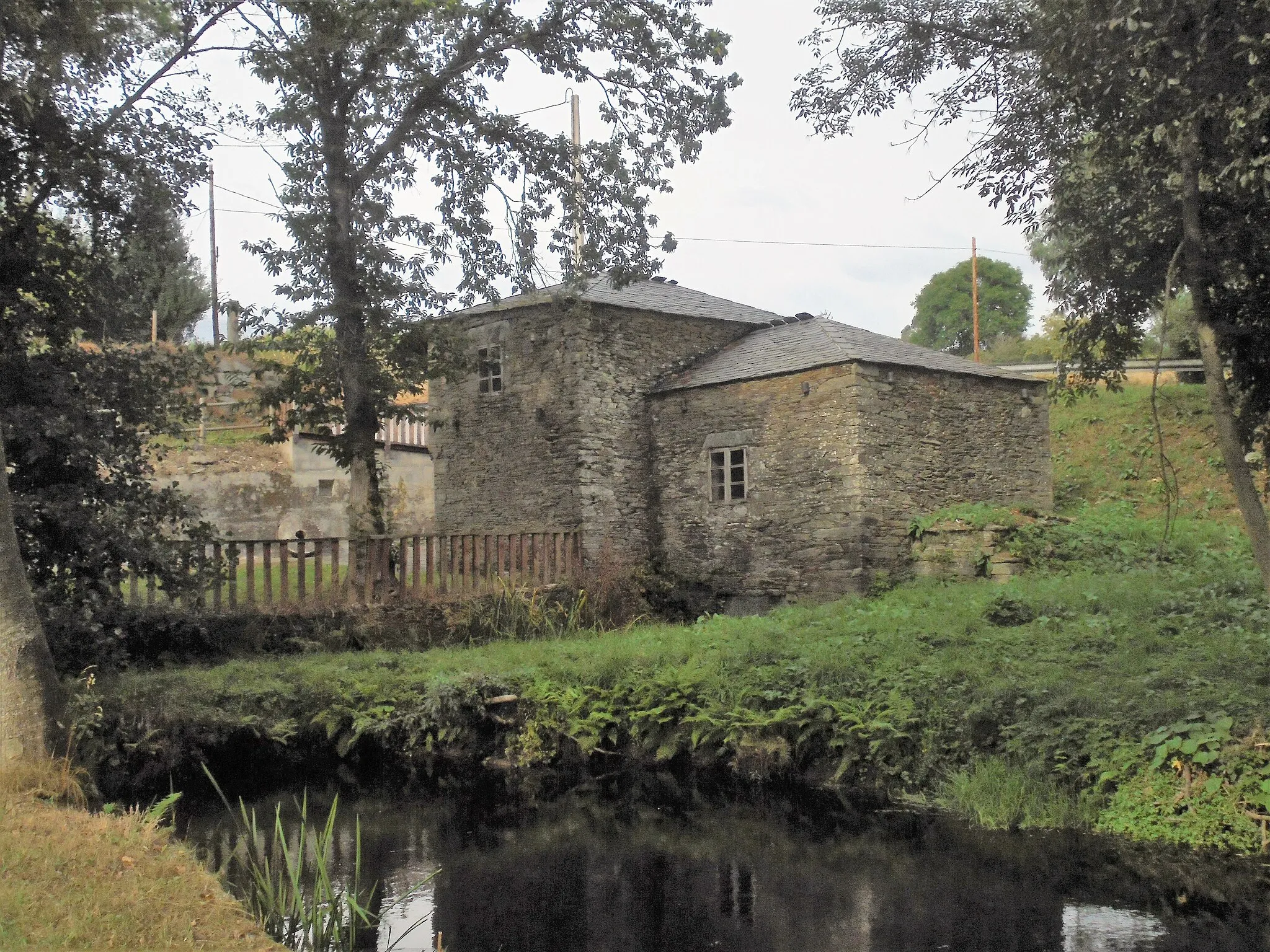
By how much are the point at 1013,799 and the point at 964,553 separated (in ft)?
27.0

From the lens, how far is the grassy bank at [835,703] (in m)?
7.73

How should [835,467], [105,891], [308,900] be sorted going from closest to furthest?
1. [105,891]
2. [308,900]
3. [835,467]

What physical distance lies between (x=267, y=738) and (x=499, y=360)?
425 inches

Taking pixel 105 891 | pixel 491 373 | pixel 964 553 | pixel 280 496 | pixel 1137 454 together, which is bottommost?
pixel 105 891

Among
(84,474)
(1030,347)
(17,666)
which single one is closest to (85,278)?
(84,474)

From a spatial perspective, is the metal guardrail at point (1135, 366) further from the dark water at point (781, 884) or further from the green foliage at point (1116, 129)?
the dark water at point (781, 884)

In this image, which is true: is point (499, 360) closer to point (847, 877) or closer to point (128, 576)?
point (128, 576)

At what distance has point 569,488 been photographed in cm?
1853

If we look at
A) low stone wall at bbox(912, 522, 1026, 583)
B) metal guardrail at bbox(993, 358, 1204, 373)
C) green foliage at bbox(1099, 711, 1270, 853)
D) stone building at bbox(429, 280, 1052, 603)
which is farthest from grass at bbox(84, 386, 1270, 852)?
metal guardrail at bbox(993, 358, 1204, 373)

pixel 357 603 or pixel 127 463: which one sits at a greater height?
pixel 127 463

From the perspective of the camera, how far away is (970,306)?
154ft

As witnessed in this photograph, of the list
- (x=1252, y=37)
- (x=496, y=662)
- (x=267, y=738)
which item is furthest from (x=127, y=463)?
(x=1252, y=37)

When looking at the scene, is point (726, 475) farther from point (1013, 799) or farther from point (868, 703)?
point (1013, 799)

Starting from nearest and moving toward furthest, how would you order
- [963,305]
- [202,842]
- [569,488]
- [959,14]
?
[202,842] → [959,14] → [569,488] → [963,305]
